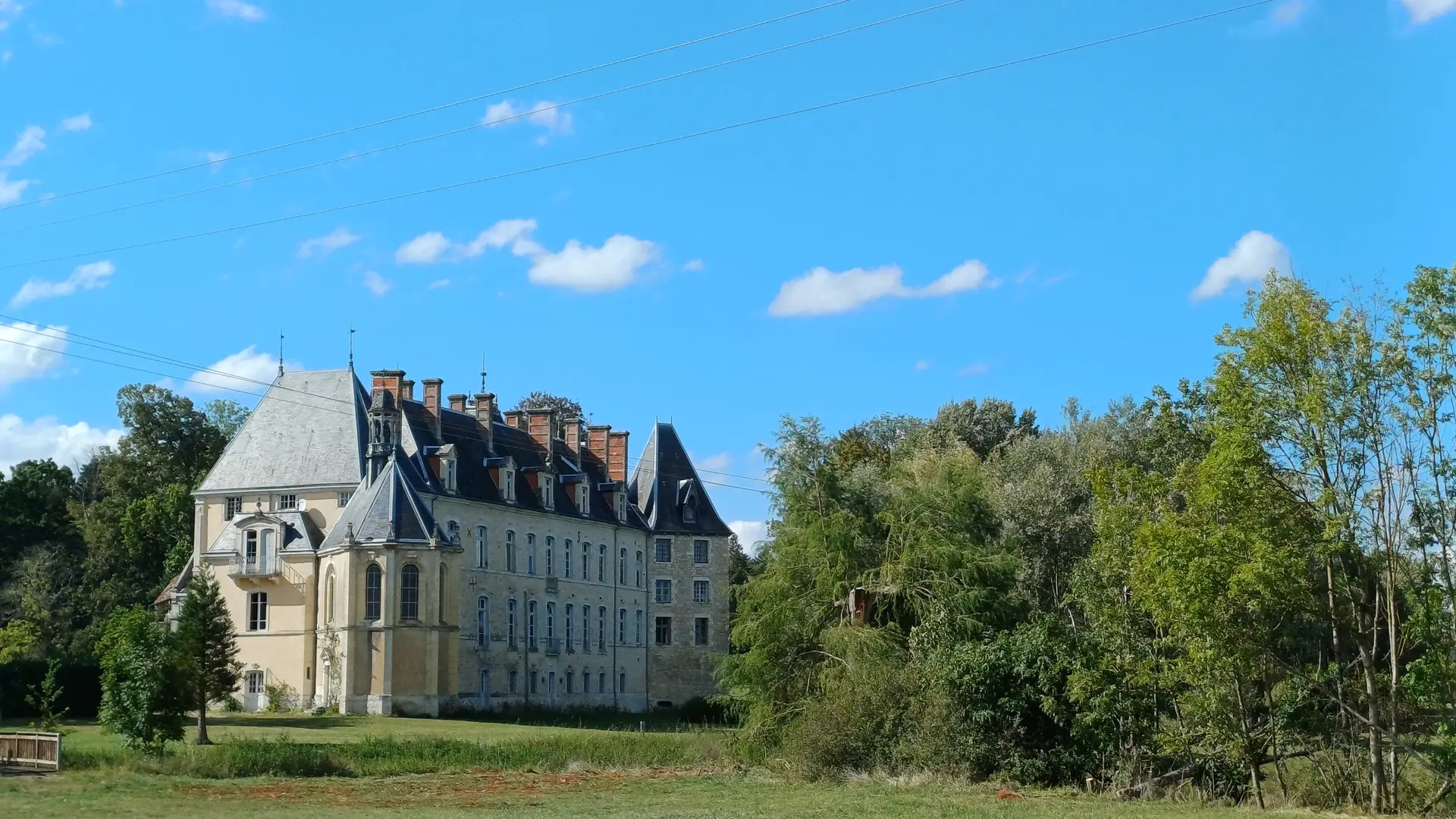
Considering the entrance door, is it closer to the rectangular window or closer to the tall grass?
the rectangular window

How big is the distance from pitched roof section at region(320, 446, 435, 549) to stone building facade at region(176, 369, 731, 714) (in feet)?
0.25

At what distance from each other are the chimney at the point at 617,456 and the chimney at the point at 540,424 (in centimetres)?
414

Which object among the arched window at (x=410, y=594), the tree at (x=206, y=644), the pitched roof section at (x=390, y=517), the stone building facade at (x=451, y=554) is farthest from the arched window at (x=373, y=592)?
the tree at (x=206, y=644)

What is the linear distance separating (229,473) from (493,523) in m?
10.8

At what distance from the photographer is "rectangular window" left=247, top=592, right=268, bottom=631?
6062cm

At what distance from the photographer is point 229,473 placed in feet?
210

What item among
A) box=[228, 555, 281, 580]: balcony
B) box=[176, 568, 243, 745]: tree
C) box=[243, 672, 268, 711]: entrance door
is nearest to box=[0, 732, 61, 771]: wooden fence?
box=[176, 568, 243, 745]: tree

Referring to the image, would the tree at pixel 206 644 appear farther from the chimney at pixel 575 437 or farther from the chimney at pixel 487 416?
the chimney at pixel 575 437

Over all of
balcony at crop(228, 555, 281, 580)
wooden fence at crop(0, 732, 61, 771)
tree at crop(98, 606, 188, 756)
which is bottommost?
wooden fence at crop(0, 732, 61, 771)

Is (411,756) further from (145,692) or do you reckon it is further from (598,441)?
(598,441)

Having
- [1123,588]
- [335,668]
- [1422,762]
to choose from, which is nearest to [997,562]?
[1123,588]

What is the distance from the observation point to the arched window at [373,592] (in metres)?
56.8

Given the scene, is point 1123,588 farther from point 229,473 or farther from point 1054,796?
point 229,473

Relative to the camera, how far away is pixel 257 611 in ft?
199
